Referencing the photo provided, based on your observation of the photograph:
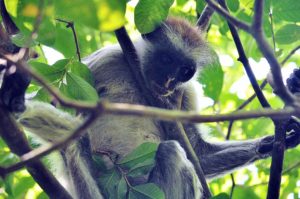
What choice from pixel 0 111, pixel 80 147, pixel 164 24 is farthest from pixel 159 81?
pixel 0 111

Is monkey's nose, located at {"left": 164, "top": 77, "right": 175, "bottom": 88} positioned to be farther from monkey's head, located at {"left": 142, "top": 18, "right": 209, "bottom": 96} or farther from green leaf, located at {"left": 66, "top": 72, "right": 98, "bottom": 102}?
green leaf, located at {"left": 66, "top": 72, "right": 98, "bottom": 102}

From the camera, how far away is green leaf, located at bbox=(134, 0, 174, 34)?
14.0 ft

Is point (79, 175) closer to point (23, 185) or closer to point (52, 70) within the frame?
point (23, 185)

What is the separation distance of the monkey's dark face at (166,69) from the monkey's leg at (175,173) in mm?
889

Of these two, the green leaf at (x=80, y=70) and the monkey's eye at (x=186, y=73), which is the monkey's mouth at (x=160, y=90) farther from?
the green leaf at (x=80, y=70)

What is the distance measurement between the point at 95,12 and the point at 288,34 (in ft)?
10.4

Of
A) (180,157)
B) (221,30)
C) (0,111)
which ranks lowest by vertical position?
(180,157)

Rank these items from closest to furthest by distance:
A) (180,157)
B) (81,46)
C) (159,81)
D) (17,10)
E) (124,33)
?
(17,10) < (124,33) < (180,157) < (81,46) < (159,81)

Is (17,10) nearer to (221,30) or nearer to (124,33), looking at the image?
(124,33)

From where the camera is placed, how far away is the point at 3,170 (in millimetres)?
2521

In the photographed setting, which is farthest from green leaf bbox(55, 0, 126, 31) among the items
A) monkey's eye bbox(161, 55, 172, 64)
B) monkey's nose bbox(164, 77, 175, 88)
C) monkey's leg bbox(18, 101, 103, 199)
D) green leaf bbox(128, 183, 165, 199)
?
monkey's eye bbox(161, 55, 172, 64)

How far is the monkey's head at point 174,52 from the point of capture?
7090 mm

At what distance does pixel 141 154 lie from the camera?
4480mm

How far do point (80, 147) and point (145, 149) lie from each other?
1.21 metres
